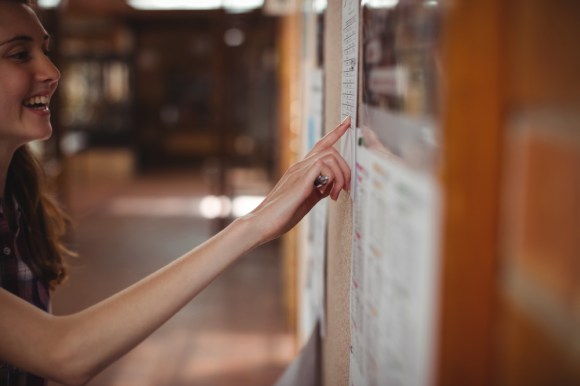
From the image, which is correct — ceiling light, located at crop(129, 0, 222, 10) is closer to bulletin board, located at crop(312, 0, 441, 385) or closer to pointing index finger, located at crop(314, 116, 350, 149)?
pointing index finger, located at crop(314, 116, 350, 149)

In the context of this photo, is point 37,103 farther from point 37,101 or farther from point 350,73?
point 350,73

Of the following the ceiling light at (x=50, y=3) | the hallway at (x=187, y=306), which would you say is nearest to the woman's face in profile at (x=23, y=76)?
the hallway at (x=187, y=306)

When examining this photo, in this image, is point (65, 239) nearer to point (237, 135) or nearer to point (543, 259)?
point (543, 259)

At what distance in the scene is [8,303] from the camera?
0.98 m

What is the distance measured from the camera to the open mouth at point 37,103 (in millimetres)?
1293

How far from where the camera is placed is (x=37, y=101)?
1.31 meters

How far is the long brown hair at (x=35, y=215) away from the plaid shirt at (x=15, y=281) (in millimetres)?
58

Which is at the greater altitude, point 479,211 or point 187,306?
point 479,211

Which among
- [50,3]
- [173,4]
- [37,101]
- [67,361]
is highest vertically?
[173,4]

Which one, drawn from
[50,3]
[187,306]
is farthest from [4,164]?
[50,3]

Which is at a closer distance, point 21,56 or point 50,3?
point 21,56

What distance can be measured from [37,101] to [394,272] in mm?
969

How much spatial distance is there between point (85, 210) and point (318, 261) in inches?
311

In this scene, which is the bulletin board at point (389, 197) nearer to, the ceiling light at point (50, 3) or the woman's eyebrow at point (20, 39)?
the woman's eyebrow at point (20, 39)
